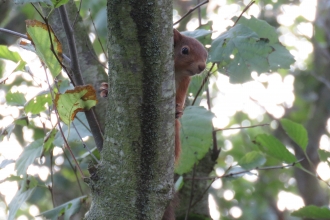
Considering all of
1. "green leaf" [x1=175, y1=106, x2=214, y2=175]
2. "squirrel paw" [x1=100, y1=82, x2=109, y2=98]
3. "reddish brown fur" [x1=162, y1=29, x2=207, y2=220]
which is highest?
"squirrel paw" [x1=100, y1=82, x2=109, y2=98]

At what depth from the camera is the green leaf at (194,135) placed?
1640mm

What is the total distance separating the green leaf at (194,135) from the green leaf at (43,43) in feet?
2.05

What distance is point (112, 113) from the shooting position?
3.42 ft

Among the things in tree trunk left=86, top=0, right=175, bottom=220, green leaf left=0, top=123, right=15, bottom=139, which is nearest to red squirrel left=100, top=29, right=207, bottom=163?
green leaf left=0, top=123, right=15, bottom=139

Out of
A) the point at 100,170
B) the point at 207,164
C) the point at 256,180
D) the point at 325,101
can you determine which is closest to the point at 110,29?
the point at 100,170

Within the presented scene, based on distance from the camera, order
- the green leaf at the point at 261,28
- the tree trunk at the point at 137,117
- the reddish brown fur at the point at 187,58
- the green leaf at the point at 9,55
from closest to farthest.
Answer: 1. the tree trunk at the point at 137,117
2. the green leaf at the point at 9,55
3. the green leaf at the point at 261,28
4. the reddish brown fur at the point at 187,58

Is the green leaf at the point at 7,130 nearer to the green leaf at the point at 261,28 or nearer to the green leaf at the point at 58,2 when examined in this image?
the green leaf at the point at 58,2

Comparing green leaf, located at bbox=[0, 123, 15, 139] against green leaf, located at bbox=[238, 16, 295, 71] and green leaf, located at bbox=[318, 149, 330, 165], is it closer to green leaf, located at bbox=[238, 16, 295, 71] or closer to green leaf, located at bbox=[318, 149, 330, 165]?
green leaf, located at bbox=[238, 16, 295, 71]

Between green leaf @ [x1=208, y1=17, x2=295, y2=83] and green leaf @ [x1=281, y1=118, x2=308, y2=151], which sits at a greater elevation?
green leaf @ [x1=208, y1=17, x2=295, y2=83]

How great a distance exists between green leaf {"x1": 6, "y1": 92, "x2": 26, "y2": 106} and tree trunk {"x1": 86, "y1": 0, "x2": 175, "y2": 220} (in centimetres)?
68

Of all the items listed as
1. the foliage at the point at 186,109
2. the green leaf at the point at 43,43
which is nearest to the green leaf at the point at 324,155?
the foliage at the point at 186,109

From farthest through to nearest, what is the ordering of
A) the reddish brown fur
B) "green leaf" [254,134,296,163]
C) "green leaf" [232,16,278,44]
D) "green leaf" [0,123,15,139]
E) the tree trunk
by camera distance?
the reddish brown fur < "green leaf" [254,134,296,163] < "green leaf" [232,16,278,44] < "green leaf" [0,123,15,139] < the tree trunk

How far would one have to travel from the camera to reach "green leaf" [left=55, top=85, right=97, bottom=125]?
1161 millimetres

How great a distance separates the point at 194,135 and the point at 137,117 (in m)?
0.68
